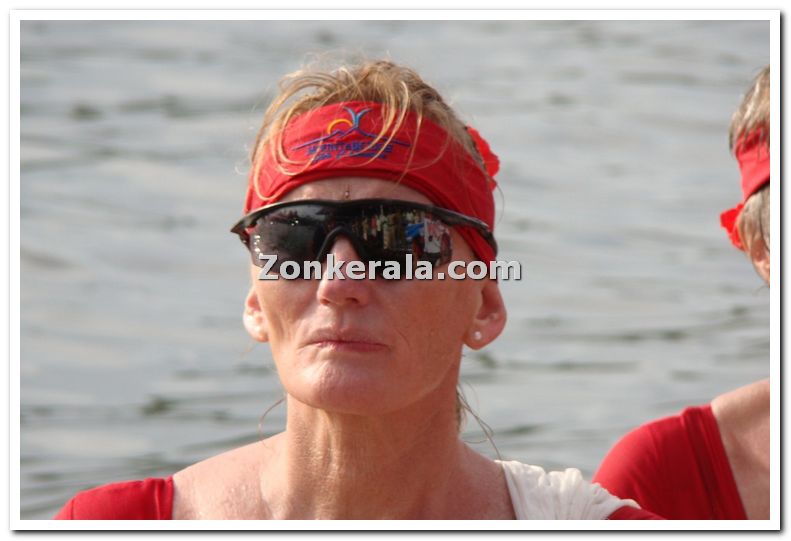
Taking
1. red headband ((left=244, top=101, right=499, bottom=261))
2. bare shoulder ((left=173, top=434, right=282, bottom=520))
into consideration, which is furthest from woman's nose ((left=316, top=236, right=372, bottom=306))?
bare shoulder ((left=173, top=434, right=282, bottom=520))

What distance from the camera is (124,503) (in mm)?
2887

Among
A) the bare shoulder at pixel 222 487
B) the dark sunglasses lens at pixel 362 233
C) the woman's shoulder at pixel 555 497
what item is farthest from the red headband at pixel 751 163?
the bare shoulder at pixel 222 487

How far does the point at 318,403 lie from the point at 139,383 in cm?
497

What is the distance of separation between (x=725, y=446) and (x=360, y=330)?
4.88 ft

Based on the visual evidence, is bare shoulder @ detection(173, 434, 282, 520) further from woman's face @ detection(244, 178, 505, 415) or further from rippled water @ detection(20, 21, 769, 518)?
rippled water @ detection(20, 21, 769, 518)

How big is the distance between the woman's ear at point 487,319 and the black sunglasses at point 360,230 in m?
0.22

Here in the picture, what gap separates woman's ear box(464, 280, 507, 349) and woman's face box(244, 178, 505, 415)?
3.8 inches

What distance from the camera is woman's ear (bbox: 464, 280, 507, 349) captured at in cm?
303

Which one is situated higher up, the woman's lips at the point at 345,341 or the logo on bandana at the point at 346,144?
the logo on bandana at the point at 346,144

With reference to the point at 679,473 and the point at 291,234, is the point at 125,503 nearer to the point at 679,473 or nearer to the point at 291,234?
the point at 291,234

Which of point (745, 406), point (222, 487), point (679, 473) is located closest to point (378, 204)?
point (222, 487)

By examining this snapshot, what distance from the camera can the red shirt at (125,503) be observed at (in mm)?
2877

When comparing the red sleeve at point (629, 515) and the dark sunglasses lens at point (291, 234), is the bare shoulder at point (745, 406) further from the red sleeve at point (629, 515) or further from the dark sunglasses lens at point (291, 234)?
the dark sunglasses lens at point (291, 234)
